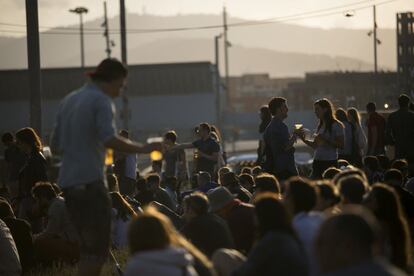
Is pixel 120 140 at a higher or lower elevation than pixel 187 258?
higher

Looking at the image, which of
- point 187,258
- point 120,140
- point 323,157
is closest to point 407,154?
point 323,157

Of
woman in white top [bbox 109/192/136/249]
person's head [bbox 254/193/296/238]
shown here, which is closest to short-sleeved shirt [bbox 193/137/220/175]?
woman in white top [bbox 109/192/136/249]

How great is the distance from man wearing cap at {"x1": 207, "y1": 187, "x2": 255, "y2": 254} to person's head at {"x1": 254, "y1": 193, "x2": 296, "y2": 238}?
10.9 feet

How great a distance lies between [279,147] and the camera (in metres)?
15.2

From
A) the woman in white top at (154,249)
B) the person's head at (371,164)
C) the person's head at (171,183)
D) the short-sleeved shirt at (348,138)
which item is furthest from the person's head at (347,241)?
the person's head at (171,183)

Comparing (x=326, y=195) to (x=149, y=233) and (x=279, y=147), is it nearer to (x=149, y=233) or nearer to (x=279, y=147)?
(x=149, y=233)

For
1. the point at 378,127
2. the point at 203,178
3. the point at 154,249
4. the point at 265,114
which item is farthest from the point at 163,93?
the point at 154,249

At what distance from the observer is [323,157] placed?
1562 cm

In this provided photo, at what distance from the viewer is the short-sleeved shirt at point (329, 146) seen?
15.3m

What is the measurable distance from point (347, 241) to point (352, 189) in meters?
3.65

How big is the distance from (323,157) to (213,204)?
4290 mm

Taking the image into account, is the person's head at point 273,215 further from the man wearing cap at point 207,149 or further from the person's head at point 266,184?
the man wearing cap at point 207,149

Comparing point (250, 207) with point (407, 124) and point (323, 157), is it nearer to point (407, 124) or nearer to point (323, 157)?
point (323, 157)

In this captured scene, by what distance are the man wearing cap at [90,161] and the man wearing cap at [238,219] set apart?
7.43 feet
